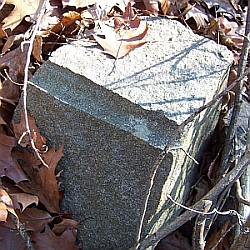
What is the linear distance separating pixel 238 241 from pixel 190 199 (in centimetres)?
68

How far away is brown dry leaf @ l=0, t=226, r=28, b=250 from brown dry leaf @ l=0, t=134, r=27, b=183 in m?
0.19

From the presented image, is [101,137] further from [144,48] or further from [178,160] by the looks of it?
[144,48]

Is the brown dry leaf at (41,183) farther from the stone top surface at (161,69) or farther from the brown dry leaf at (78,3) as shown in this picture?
the brown dry leaf at (78,3)

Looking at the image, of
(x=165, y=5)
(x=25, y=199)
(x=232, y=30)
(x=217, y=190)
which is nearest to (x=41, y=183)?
(x=25, y=199)

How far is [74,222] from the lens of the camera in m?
1.62

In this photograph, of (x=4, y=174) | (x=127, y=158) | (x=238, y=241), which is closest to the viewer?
(x=238, y=241)

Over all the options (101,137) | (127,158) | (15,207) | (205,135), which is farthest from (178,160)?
(15,207)

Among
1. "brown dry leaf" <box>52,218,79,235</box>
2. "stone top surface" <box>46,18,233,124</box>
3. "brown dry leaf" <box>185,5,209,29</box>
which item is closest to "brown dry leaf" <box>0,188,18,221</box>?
"brown dry leaf" <box>52,218,79,235</box>

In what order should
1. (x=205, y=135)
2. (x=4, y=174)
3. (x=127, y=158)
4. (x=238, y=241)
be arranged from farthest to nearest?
(x=205, y=135), (x=4, y=174), (x=127, y=158), (x=238, y=241)

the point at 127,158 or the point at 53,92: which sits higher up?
the point at 53,92

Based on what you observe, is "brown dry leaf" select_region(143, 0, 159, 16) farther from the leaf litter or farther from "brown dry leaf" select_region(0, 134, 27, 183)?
"brown dry leaf" select_region(0, 134, 27, 183)

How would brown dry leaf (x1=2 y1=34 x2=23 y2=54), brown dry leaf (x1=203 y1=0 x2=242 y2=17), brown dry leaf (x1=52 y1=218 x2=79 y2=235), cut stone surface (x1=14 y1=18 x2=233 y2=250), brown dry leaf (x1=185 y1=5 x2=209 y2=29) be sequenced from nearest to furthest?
cut stone surface (x1=14 y1=18 x2=233 y2=250), brown dry leaf (x1=52 y1=218 x2=79 y2=235), brown dry leaf (x1=2 y1=34 x2=23 y2=54), brown dry leaf (x1=185 y1=5 x2=209 y2=29), brown dry leaf (x1=203 y1=0 x2=242 y2=17)

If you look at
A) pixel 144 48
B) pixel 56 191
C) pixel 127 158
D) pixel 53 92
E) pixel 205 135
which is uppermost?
pixel 144 48

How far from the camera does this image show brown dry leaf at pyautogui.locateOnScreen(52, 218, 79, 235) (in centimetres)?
162
